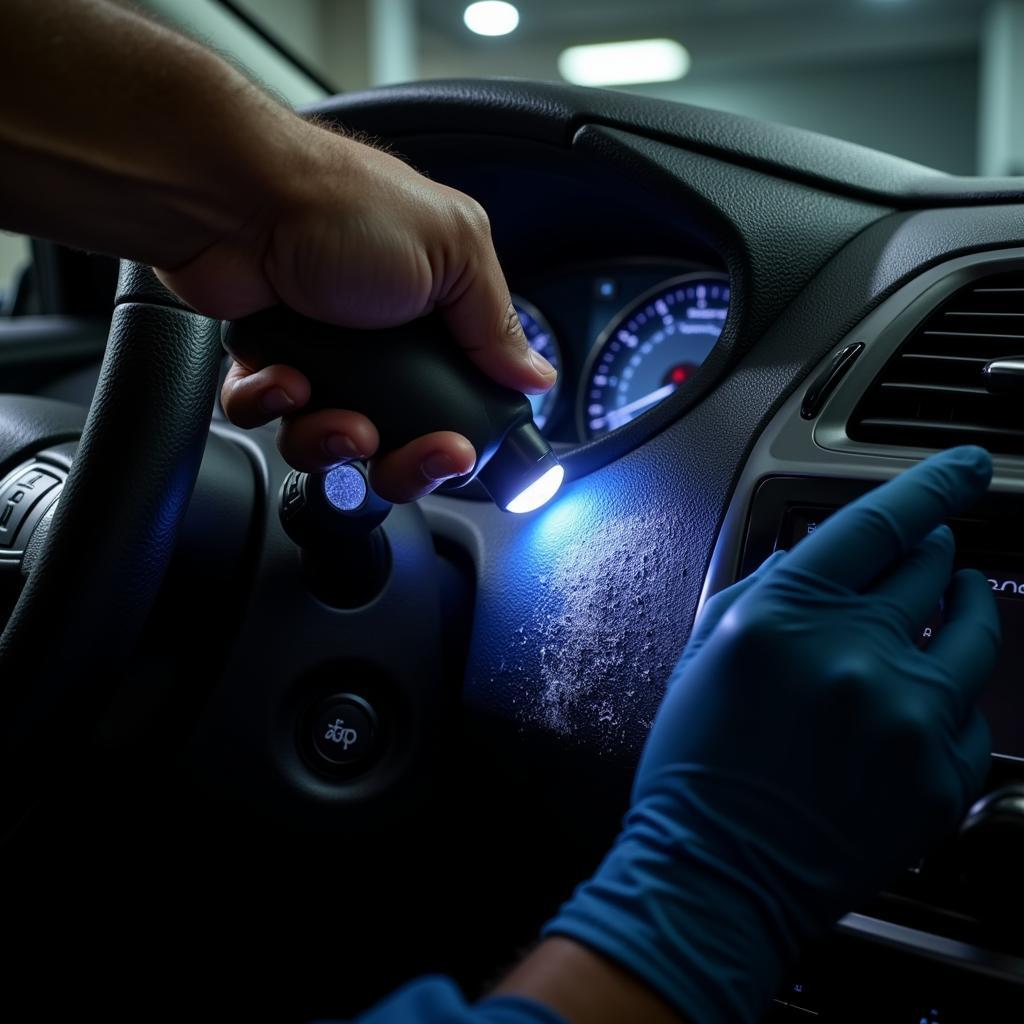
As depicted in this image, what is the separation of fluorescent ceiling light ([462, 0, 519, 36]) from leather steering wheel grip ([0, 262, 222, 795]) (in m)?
6.55

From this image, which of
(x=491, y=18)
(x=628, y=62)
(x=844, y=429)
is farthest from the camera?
(x=628, y=62)

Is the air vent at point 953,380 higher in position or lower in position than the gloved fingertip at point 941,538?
higher

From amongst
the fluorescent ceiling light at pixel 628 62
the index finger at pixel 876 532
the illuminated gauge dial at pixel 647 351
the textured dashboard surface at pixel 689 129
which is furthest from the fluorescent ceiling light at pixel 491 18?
A: the index finger at pixel 876 532

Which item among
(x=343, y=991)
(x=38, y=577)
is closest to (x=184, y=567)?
(x=38, y=577)

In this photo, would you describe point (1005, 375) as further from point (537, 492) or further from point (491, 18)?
point (491, 18)

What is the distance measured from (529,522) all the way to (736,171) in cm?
32

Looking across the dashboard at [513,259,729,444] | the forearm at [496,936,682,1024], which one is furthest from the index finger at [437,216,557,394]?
the dashboard at [513,259,729,444]

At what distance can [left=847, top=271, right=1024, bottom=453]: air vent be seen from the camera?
687 millimetres

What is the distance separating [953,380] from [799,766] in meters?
0.35

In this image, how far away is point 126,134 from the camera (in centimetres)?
53

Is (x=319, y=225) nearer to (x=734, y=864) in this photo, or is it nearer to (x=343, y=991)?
(x=734, y=864)

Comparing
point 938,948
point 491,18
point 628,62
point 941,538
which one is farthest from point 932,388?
point 628,62

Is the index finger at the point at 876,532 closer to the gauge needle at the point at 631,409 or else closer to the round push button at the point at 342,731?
the round push button at the point at 342,731

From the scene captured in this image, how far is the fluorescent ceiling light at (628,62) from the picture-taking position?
24.2 feet
